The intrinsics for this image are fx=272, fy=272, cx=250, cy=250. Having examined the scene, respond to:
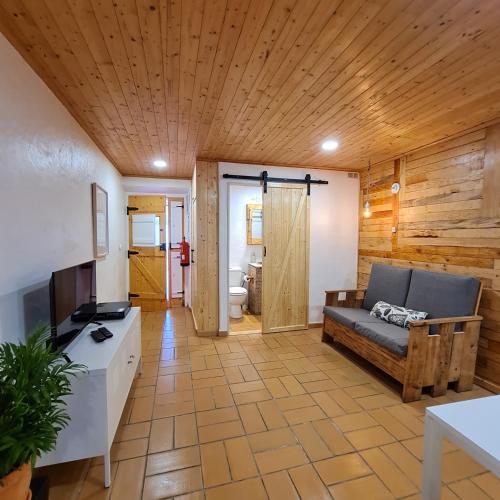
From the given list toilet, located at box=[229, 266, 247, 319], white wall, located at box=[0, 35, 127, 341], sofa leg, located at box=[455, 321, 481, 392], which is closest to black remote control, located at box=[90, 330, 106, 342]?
white wall, located at box=[0, 35, 127, 341]

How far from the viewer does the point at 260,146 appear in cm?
305

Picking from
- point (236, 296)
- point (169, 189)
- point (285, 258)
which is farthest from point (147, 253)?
point (285, 258)

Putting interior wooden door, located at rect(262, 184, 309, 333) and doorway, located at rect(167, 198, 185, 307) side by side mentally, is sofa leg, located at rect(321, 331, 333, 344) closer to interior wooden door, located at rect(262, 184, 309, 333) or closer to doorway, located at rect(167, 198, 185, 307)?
interior wooden door, located at rect(262, 184, 309, 333)

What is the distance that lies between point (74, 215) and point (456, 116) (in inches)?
129

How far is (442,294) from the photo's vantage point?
99.7 inches

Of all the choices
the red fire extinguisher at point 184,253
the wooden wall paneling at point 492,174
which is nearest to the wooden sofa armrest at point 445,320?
the wooden wall paneling at point 492,174

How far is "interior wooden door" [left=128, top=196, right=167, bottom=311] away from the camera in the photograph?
4.84 m

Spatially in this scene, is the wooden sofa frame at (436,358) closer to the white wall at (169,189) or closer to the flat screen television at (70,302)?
the flat screen television at (70,302)

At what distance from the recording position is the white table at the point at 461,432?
2.89 ft

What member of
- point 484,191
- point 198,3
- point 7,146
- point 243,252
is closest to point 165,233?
point 243,252

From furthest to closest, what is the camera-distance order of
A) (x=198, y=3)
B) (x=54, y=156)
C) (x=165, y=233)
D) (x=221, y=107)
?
(x=165, y=233) < (x=221, y=107) < (x=54, y=156) < (x=198, y=3)

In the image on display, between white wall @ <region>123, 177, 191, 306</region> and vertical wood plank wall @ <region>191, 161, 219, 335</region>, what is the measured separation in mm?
1317

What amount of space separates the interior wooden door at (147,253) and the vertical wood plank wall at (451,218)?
3579 mm

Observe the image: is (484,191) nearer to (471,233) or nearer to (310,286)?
(471,233)
